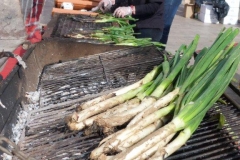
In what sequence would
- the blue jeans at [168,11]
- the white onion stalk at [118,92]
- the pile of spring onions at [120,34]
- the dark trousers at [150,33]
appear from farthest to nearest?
the blue jeans at [168,11] < the dark trousers at [150,33] < the pile of spring onions at [120,34] < the white onion stalk at [118,92]

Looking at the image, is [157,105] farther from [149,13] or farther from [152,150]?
[149,13]

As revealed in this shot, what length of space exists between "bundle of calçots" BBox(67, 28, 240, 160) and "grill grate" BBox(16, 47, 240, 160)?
13cm

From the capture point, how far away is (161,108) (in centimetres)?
219

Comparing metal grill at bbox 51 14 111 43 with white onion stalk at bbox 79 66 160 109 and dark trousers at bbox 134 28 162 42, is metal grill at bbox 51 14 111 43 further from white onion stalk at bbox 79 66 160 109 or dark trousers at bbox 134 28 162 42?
white onion stalk at bbox 79 66 160 109

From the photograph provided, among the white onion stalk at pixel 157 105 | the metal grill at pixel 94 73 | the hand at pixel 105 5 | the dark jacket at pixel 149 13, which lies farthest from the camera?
the hand at pixel 105 5

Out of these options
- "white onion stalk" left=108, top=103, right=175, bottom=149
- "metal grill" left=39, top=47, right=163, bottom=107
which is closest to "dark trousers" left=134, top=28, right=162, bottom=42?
"metal grill" left=39, top=47, right=163, bottom=107

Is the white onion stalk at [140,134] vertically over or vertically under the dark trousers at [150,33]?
over

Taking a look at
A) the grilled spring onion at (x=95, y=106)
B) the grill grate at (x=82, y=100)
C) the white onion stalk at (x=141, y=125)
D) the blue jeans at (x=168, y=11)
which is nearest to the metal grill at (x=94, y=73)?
the grill grate at (x=82, y=100)

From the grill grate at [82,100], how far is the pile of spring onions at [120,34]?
218 mm

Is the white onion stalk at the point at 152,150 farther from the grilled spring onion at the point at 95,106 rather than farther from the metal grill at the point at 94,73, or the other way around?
the metal grill at the point at 94,73

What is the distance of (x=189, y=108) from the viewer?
2.05 m

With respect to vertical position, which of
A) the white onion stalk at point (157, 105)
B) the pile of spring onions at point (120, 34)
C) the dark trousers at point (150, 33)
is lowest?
the dark trousers at point (150, 33)

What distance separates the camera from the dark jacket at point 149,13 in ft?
14.8

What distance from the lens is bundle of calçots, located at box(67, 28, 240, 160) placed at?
188 centimetres
